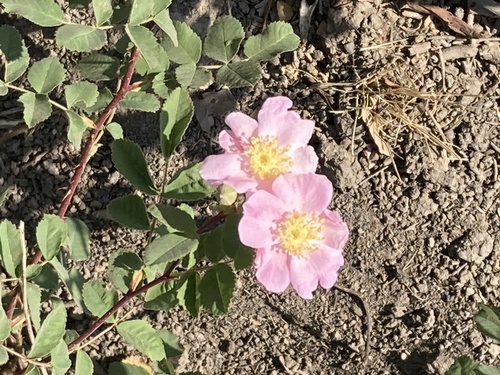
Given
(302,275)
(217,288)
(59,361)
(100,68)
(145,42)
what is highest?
(145,42)

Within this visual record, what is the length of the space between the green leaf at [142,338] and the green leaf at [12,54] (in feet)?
2.07

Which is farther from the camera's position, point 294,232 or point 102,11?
point 102,11

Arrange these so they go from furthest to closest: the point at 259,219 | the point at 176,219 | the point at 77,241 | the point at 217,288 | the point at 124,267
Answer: the point at 77,241 → the point at 124,267 → the point at 217,288 → the point at 176,219 → the point at 259,219

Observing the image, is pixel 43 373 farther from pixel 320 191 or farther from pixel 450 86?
pixel 450 86

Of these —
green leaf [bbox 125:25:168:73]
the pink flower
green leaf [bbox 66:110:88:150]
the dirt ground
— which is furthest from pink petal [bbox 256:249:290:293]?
the dirt ground

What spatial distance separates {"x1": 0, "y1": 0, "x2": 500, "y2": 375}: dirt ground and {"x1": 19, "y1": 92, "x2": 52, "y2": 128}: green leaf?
0.58 m

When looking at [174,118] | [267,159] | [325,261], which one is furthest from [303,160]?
[174,118]

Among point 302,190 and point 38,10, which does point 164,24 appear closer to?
point 38,10

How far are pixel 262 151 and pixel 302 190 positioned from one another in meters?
0.10

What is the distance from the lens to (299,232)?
1299mm

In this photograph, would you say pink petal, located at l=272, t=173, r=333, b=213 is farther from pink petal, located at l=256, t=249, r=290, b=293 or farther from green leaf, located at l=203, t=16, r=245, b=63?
green leaf, located at l=203, t=16, r=245, b=63

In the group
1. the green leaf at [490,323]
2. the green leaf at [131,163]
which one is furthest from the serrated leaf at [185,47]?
the green leaf at [490,323]

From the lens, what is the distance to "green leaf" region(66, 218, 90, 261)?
1.85 m

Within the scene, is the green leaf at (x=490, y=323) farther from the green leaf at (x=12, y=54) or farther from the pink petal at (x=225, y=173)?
the green leaf at (x=12, y=54)
